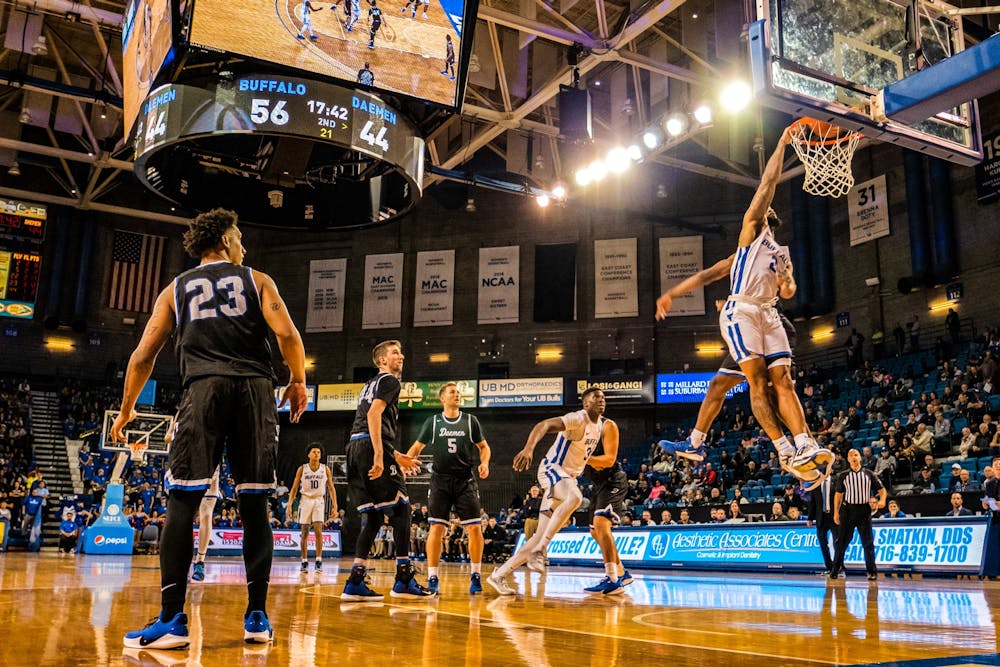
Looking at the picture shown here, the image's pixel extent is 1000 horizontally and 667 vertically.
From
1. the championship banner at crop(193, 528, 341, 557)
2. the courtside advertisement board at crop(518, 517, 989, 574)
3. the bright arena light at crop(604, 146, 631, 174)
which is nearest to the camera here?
the courtside advertisement board at crop(518, 517, 989, 574)

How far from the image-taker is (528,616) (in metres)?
5.92

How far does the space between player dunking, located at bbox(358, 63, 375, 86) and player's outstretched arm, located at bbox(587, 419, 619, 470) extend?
5350mm

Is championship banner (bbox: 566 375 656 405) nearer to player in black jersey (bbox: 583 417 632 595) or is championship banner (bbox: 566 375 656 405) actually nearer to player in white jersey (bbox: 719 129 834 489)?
player in black jersey (bbox: 583 417 632 595)

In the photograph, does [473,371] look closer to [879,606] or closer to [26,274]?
[26,274]

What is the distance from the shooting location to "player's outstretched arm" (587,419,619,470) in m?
8.54

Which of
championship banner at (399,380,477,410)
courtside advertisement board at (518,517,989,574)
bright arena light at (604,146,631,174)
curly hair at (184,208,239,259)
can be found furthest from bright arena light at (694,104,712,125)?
curly hair at (184,208,239,259)

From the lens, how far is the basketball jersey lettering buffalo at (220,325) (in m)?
4.17

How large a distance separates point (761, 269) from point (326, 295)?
95.2 ft

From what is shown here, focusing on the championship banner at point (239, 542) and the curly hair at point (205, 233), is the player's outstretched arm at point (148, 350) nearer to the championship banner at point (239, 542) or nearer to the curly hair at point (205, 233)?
the curly hair at point (205, 233)

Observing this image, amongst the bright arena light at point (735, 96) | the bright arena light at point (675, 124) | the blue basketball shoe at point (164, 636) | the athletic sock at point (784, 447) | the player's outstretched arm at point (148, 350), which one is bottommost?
the blue basketball shoe at point (164, 636)

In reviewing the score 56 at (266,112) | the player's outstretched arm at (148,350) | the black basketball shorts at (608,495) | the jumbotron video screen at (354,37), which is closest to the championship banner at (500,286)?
the jumbotron video screen at (354,37)

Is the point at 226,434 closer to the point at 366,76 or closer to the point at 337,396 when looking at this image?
the point at 366,76

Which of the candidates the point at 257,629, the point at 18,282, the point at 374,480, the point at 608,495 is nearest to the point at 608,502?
the point at 608,495

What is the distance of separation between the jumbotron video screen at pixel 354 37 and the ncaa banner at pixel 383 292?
2159 cm
